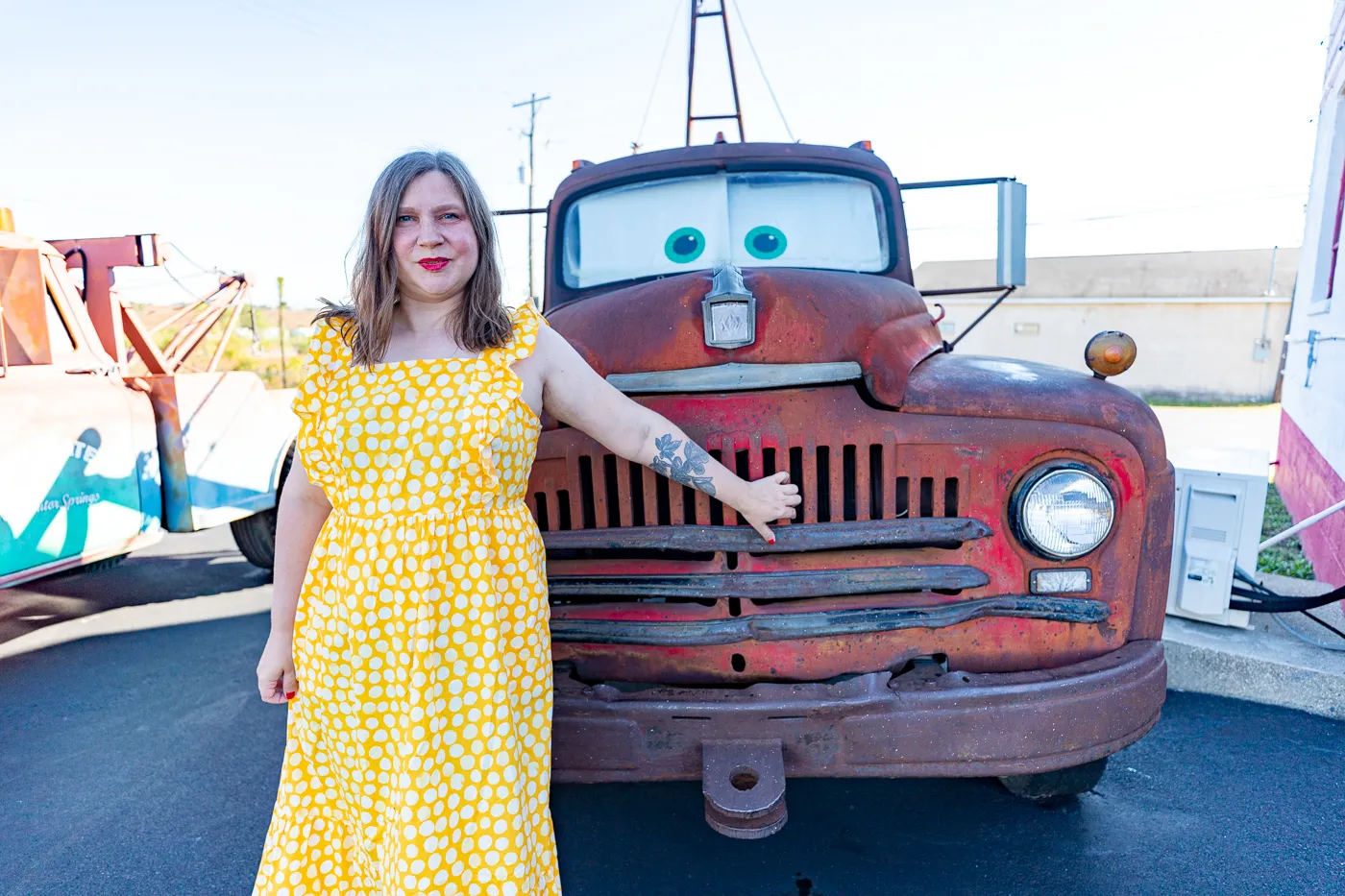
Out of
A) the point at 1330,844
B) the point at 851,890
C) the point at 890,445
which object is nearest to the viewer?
the point at 890,445

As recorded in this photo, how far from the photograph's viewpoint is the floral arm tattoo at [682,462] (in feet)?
5.90

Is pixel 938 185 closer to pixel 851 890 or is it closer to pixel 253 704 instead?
pixel 851 890

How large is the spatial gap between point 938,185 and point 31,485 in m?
4.35

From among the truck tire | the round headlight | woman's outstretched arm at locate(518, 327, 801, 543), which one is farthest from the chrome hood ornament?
the truck tire

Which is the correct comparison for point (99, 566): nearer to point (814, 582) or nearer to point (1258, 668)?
point (814, 582)

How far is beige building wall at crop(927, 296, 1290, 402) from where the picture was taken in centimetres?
2256

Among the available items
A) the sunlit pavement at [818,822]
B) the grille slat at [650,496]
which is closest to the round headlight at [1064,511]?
the grille slat at [650,496]

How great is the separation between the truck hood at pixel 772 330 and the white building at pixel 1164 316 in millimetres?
20582

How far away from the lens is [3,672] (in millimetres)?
4066

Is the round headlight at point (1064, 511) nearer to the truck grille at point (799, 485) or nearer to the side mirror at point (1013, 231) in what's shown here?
the truck grille at point (799, 485)

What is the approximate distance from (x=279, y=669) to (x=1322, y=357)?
22.1 feet

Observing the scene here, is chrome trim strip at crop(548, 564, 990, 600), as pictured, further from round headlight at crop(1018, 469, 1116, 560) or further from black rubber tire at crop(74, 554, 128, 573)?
black rubber tire at crop(74, 554, 128, 573)

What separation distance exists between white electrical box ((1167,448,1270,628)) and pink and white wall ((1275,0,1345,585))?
32.8 inches

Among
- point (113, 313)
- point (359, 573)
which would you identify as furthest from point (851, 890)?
point (113, 313)
